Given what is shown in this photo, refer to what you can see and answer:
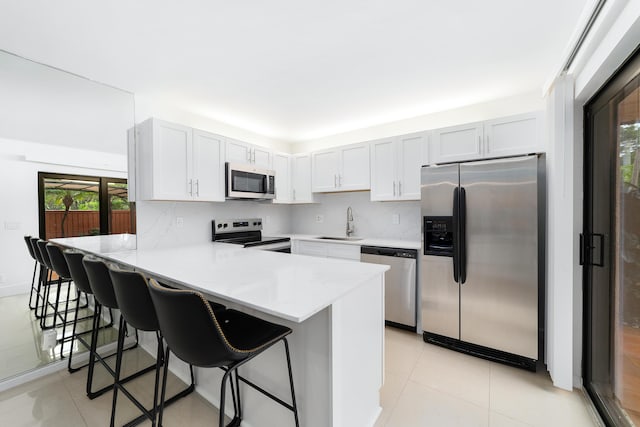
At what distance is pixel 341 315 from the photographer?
1234mm

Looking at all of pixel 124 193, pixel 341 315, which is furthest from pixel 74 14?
pixel 341 315

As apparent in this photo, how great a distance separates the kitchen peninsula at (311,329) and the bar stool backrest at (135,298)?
0.60ft

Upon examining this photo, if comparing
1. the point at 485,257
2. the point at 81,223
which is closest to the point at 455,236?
the point at 485,257

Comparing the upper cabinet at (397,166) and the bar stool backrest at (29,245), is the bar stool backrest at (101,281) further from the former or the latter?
the upper cabinet at (397,166)

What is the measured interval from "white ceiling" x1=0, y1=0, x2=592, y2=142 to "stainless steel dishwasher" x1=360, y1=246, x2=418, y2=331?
1691mm

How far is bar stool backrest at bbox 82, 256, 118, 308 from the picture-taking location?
4.82 ft

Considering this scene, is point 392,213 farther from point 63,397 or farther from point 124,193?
point 63,397

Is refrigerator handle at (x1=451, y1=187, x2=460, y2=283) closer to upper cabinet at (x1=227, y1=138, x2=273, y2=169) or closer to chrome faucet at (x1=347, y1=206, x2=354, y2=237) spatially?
chrome faucet at (x1=347, y1=206, x2=354, y2=237)

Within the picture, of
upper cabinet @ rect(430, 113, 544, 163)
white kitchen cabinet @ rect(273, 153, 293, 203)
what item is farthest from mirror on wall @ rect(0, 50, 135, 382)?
upper cabinet @ rect(430, 113, 544, 163)

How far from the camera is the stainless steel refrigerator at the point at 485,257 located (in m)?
2.10

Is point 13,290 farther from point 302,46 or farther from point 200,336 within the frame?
point 302,46

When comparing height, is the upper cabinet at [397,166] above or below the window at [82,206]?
above

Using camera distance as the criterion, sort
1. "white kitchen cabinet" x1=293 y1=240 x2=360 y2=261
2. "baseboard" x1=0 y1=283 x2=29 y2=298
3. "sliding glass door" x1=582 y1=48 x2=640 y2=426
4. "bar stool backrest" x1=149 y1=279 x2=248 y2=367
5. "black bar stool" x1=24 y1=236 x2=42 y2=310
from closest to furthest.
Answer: "bar stool backrest" x1=149 y1=279 x2=248 y2=367 < "sliding glass door" x1=582 y1=48 x2=640 y2=426 < "baseboard" x1=0 y1=283 x2=29 y2=298 < "black bar stool" x1=24 y1=236 x2=42 y2=310 < "white kitchen cabinet" x1=293 y1=240 x2=360 y2=261

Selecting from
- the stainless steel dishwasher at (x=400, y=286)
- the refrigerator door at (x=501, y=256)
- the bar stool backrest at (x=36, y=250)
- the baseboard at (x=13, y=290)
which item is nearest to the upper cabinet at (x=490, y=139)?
the refrigerator door at (x=501, y=256)
